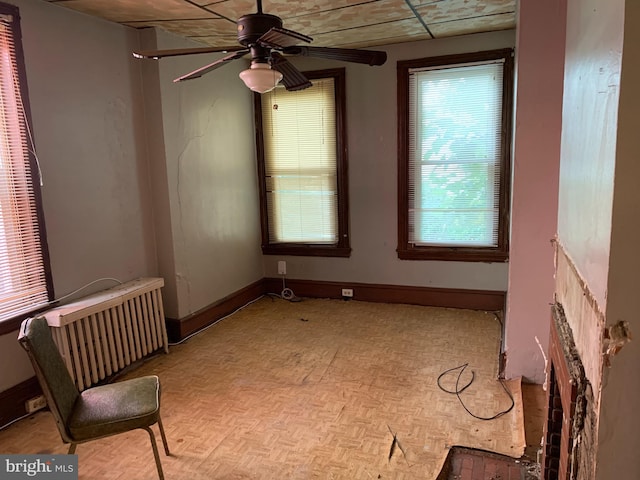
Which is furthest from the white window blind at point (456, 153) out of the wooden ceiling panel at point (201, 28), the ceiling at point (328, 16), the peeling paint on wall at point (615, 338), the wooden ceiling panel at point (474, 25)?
the peeling paint on wall at point (615, 338)

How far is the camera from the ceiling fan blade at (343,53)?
207 cm

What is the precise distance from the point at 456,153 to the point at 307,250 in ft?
6.06

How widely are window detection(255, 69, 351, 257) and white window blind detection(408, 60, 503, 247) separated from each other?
0.76m

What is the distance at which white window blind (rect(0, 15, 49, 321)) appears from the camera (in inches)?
104

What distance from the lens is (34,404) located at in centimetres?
281

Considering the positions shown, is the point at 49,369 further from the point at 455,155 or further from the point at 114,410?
the point at 455,155

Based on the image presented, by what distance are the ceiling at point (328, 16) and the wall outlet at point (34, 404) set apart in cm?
251

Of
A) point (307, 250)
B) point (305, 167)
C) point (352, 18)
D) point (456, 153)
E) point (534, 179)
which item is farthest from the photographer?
point (307, 250)

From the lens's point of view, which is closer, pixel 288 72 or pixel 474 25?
pixel 288 72

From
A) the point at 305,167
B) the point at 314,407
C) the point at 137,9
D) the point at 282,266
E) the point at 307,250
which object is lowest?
the point at 314,407

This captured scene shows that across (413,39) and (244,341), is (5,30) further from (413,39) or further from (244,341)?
(413,39)

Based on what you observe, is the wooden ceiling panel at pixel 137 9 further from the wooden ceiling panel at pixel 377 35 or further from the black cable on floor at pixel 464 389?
the black cable on floor at pixel 464 389

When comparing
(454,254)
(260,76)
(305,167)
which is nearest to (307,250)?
(305,167)

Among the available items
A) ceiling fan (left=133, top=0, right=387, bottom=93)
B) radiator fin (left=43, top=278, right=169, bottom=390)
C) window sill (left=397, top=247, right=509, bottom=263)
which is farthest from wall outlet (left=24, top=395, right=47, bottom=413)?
window sill (left=397, top=247, right=509, bottom=263)
